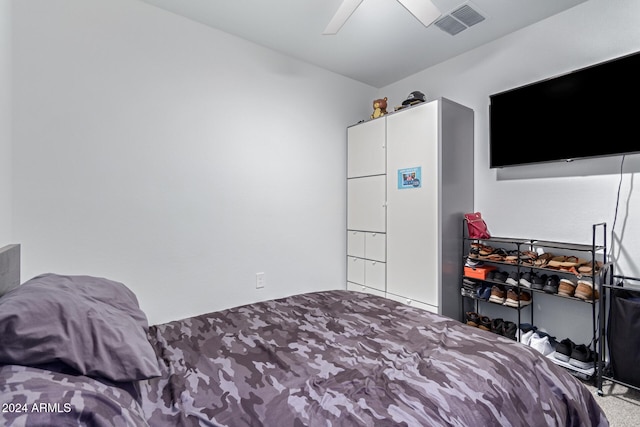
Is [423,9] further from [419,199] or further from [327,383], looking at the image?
[327,383]

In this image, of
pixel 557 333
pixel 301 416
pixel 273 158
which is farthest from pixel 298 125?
pixel 557 333

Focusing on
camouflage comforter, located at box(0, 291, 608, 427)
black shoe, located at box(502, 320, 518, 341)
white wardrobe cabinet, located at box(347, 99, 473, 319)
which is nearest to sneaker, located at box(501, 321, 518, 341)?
black shoe, located at box(502, 320, 518, 341)

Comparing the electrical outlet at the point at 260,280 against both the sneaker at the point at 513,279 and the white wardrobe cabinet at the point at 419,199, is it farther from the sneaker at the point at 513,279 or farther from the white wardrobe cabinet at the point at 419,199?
the sneaker at the point at 513,279

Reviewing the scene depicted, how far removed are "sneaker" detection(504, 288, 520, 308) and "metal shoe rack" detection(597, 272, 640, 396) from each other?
480mm

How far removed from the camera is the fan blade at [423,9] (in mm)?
1680

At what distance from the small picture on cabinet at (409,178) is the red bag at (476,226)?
545 millimetres

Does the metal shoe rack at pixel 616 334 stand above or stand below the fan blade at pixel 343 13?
below

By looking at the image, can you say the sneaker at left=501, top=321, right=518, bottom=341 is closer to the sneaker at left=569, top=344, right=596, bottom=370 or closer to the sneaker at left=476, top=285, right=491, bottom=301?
the sneaker at left=476, top=285, right=491, bottom=301

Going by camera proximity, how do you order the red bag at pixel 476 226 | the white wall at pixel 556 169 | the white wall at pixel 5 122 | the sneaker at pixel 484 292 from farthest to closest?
1. the red bag at pixel 476 226
2. the sneaker at pixel 484 292
3. the white wall at pixel 556 169
4. the white wall at pixel 5 122

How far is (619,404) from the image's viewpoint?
71.1 inches

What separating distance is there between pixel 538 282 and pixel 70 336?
9.03 ft

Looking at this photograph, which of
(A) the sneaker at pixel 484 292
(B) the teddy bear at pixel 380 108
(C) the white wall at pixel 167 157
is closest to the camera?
(C) the white wall at pixel 167 157

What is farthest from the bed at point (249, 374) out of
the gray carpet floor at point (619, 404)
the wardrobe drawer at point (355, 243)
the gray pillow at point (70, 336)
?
the wardrobe drawer at point (355, 243)

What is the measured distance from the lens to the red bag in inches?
105
